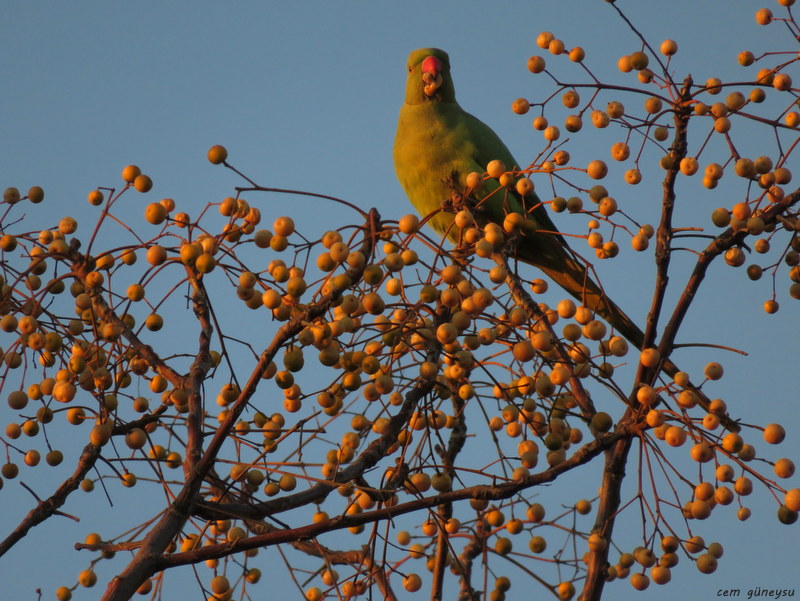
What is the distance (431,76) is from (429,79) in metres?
0.02

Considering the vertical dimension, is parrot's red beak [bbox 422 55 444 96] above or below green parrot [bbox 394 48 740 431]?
above

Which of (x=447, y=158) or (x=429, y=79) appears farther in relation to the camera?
(x=429, y=79)

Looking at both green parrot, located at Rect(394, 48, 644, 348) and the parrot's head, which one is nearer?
green parrot, located at Rect(394, 48, 644, 348)

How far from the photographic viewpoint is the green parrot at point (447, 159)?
4773 mm

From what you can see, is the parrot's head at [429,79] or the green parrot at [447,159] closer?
the green parrot at [447,159]

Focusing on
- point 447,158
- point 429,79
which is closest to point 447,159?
point 447,158

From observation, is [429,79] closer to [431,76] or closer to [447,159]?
[431,76]

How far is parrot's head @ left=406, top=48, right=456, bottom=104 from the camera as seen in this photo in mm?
5242

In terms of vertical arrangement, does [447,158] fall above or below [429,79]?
below

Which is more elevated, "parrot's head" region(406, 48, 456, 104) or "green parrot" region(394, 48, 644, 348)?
"parrot's head" region(406, 48, 456, 104)

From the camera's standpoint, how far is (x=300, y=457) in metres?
2.32

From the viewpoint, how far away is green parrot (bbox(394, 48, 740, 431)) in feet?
15.7

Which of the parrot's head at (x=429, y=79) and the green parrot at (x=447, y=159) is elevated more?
the parrot's head at (x=429, y=79)

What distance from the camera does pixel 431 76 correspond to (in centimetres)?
524
